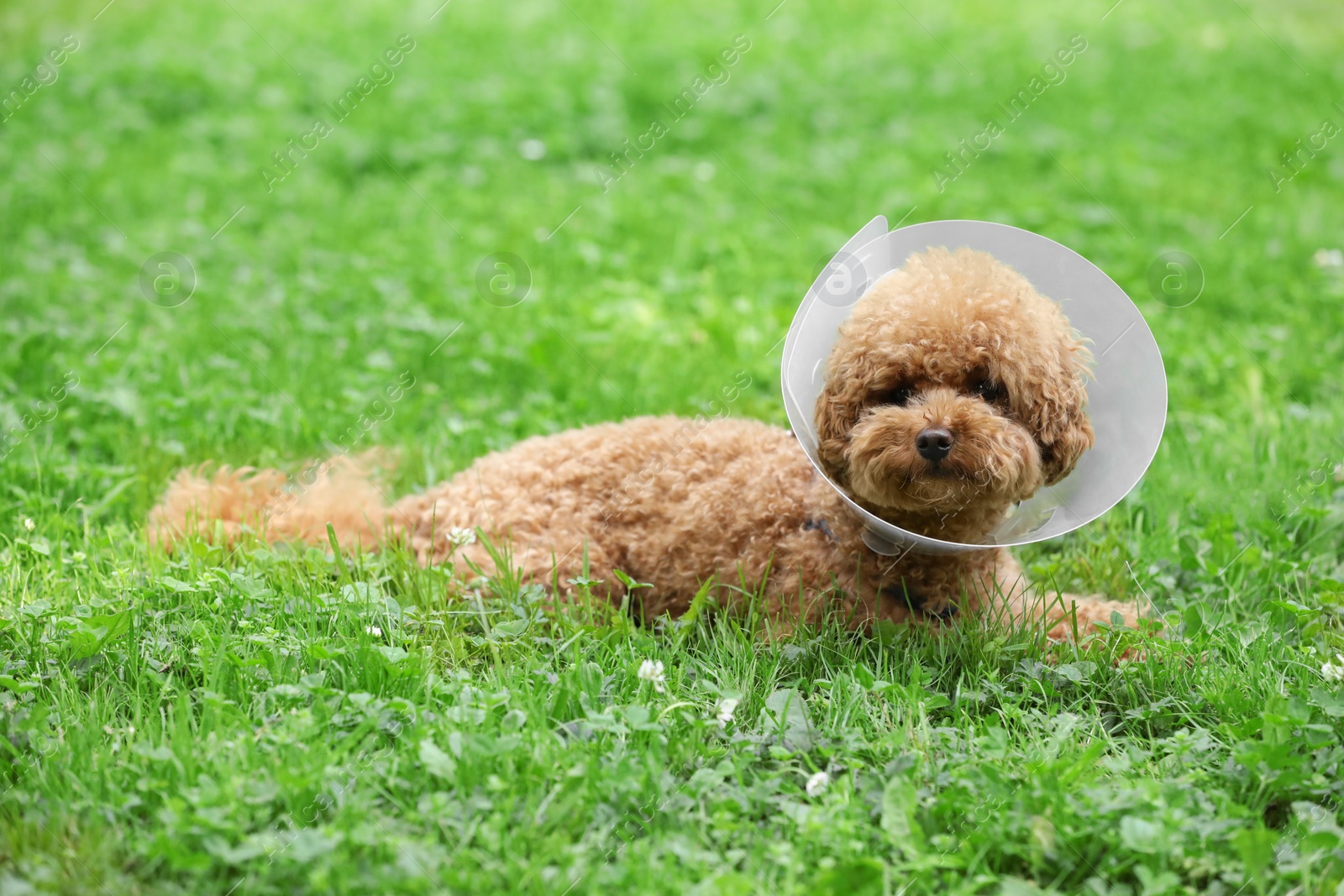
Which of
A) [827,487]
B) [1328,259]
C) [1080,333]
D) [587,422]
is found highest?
[1080,333]

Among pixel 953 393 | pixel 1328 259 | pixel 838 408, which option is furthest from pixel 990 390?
pixel 1328 259

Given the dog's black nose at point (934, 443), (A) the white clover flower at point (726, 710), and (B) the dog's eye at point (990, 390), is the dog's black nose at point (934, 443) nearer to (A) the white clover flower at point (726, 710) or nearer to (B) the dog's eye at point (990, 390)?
(B) the dog's eye at point (990, 390)

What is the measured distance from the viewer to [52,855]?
2191 mm

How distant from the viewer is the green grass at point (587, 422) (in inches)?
90.4

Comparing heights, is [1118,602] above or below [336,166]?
below

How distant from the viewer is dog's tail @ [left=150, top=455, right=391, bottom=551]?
3434mm

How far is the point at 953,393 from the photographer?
270 cm

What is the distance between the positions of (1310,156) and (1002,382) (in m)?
6.00

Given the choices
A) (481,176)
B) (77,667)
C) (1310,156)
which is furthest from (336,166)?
(1310,156)

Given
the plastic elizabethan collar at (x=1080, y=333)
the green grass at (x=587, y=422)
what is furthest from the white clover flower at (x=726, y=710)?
the plastic elizabethan collar at (x=1080, y=333)

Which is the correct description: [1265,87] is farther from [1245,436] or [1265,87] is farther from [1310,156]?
[1245,436]

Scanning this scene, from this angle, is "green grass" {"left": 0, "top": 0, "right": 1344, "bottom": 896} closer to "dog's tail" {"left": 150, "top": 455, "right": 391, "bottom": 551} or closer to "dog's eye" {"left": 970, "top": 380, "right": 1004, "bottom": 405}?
"dog's tail" {"left": 150, "top": 455, "right": 391, "bottom": 551}

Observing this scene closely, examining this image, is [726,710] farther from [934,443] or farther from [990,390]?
[990,390]

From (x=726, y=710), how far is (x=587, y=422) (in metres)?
2.07
